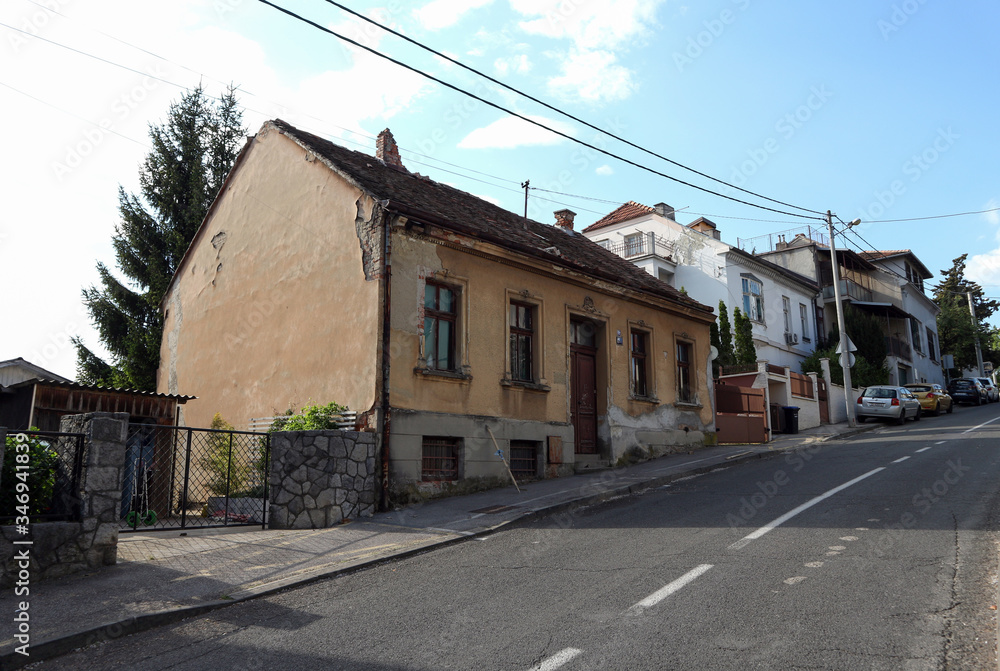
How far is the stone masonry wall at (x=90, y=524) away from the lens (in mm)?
6629

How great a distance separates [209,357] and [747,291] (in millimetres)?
23976

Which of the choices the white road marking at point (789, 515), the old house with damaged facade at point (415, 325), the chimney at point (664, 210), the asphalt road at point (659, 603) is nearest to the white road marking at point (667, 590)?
the asphalt road at point (659, 603)

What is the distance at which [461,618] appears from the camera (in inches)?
212

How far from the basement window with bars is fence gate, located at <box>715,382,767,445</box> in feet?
35.0

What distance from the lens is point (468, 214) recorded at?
52.1ft

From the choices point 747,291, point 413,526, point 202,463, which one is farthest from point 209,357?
point 747,291

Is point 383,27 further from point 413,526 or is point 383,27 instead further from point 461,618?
point 461,618

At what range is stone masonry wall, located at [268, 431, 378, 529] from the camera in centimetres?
985

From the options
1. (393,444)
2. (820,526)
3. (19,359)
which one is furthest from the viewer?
(19,359)

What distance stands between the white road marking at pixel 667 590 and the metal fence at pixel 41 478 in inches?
223

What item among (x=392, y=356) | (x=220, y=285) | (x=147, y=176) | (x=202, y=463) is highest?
(x=147, y=176)

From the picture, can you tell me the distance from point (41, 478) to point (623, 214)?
108 feet

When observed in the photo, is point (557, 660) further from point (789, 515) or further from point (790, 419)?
point (790, 419)

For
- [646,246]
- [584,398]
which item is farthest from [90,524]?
[646,246]
